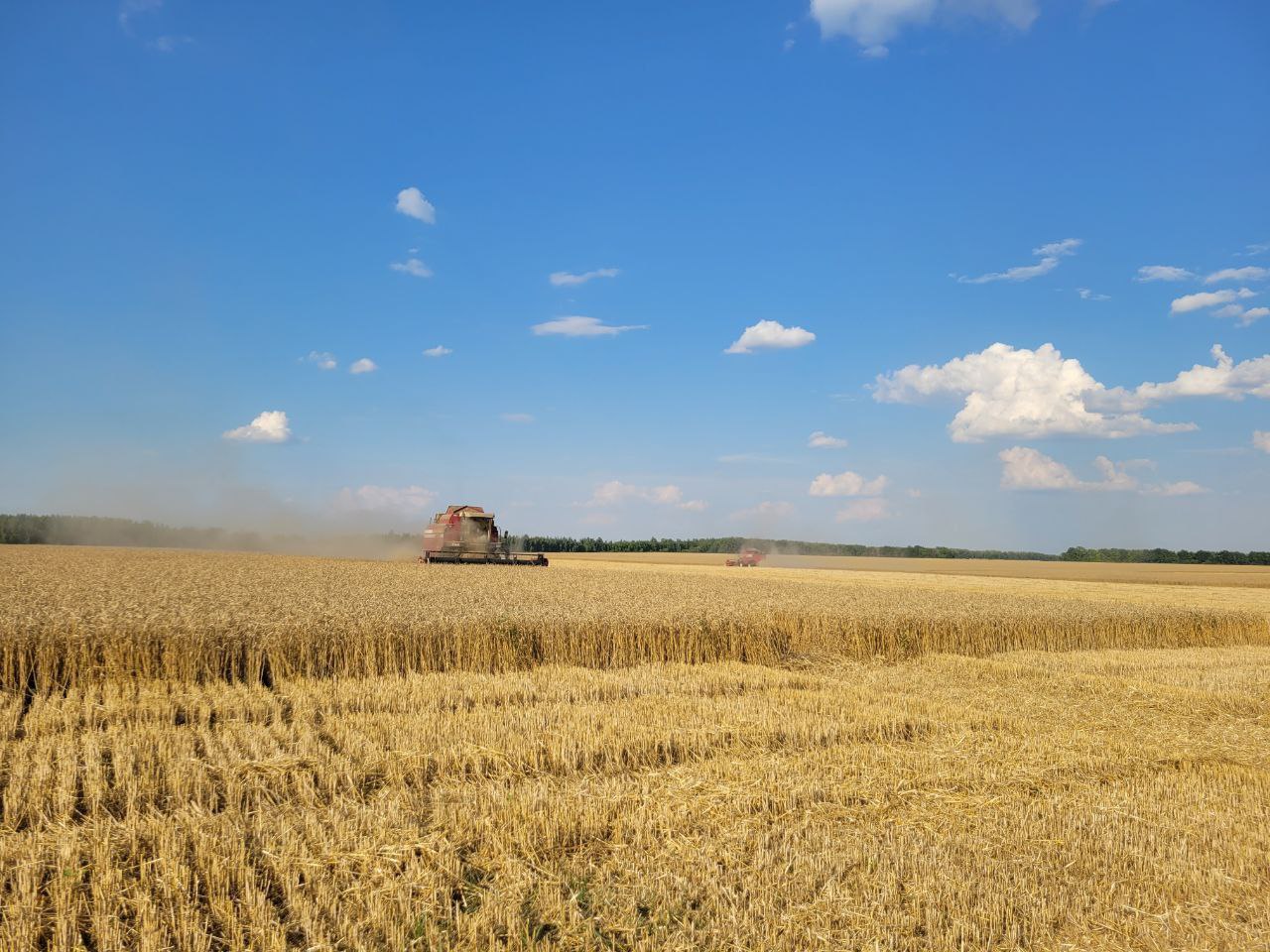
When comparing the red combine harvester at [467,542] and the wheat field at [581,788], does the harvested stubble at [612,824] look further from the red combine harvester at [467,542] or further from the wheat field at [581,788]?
the red combine harvester at [467,542]

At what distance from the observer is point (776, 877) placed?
543 centimetres

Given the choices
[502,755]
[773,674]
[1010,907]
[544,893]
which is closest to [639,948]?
[544,893]

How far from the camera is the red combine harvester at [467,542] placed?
115ft

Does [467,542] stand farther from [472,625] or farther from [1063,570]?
[1063,570]

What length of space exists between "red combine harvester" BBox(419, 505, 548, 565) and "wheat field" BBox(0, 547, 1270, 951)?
63.8 ft

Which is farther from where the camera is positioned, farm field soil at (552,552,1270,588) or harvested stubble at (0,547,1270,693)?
farm field soil at (552,552,1270,588)

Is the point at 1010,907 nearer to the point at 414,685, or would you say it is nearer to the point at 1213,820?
the point at 1213,820

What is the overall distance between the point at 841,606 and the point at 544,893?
46.6 ft

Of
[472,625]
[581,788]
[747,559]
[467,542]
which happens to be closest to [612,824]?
[581,788]

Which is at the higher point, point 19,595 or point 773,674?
point 19,595

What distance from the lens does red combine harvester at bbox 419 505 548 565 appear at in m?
35.1

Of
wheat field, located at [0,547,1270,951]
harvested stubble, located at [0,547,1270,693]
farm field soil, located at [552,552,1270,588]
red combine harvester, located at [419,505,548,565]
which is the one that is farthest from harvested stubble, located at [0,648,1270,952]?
farm field soil, located at [552,552,1270,588]

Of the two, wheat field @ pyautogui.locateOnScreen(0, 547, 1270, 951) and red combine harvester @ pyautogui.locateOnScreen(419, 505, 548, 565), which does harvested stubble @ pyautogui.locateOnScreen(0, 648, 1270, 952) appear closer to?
wheat field @ pyautogui.locateOnScreen(0, 547, 1270, 951)

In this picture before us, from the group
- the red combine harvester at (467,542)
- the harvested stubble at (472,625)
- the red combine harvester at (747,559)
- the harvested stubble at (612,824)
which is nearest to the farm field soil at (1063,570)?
the red combine harvester at (747,559)
